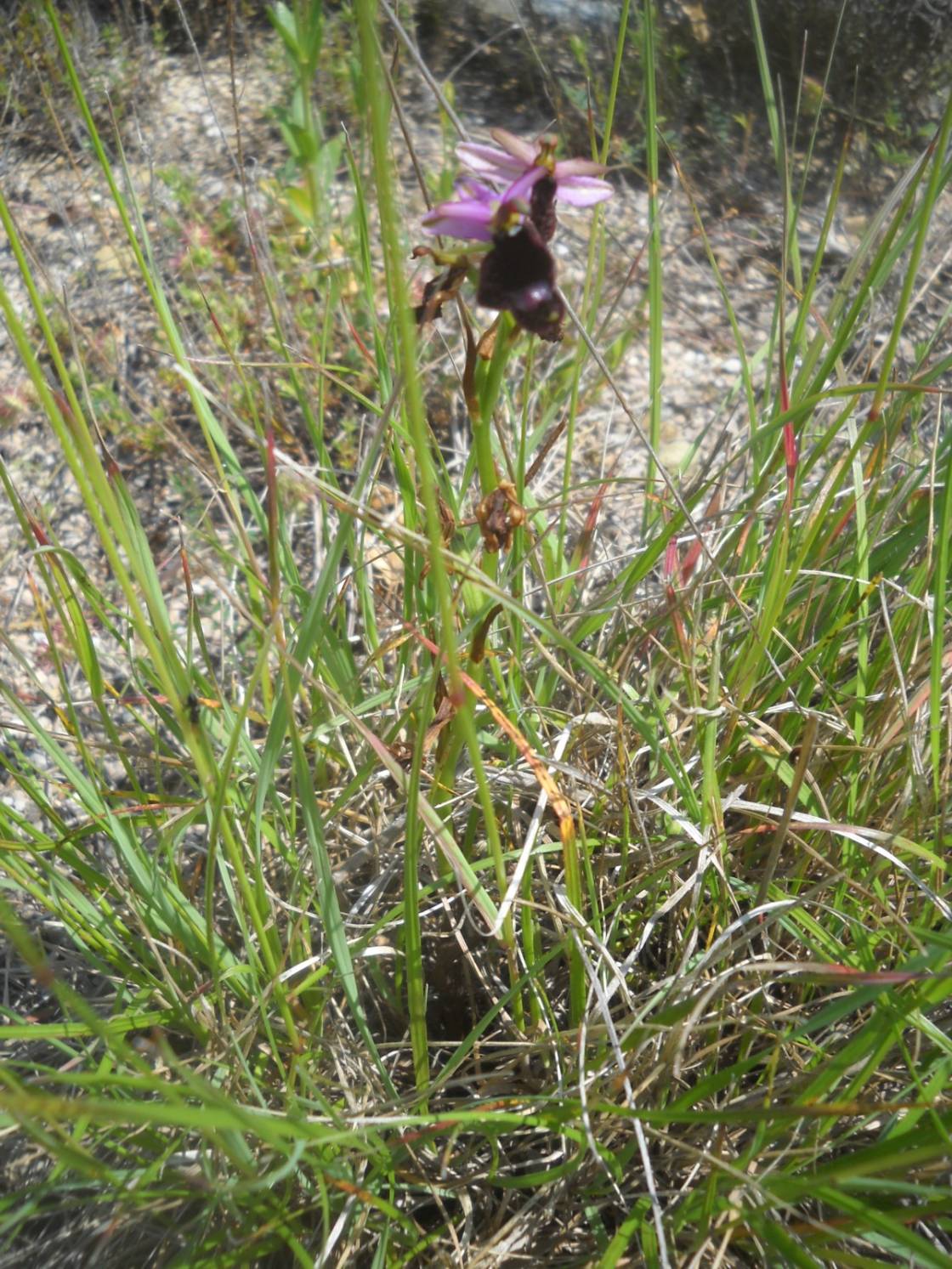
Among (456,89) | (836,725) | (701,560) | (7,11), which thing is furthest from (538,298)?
(7,11)

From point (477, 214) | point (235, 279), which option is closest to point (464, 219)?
point (477, 214)

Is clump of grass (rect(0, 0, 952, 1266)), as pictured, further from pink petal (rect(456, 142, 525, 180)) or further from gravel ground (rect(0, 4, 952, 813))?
gravel ground (rect(0, 4, 952, 813))

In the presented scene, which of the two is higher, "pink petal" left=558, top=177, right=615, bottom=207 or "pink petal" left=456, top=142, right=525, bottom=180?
"pink petal" left=456, top=142, right=525, bottom=180

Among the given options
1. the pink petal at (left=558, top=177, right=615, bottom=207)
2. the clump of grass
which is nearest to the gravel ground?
the clump of grass

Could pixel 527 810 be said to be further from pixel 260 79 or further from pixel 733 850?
pixel 260 79

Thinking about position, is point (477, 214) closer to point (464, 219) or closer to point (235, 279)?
point (464, 219)

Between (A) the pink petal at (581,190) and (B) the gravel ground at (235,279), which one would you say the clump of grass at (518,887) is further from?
(B) the gravel ground at (235,279)
